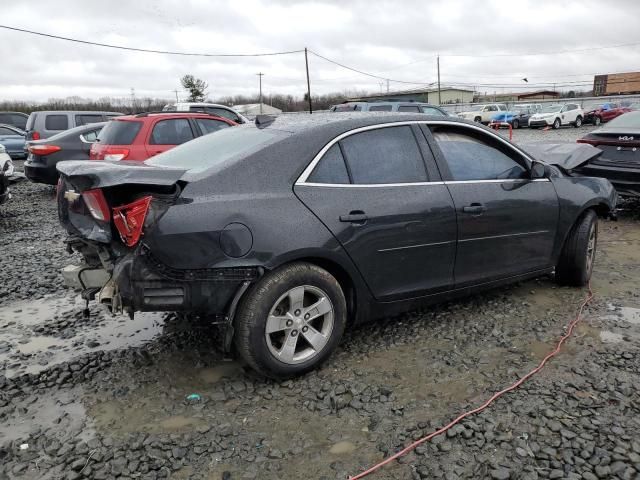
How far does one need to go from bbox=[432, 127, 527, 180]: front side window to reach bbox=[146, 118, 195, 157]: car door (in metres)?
5.90

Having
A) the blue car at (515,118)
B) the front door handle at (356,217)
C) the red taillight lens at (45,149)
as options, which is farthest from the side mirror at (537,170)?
the blue car at (515,118)

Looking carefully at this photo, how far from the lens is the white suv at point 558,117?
1296 inches

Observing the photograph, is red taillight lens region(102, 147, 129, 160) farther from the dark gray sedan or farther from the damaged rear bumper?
the damaged rear bumper

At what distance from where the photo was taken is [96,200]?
302 centimetres

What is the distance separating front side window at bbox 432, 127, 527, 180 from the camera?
3939 mm

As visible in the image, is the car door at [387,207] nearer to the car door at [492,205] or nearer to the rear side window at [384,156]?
the rear side window at [384,156]

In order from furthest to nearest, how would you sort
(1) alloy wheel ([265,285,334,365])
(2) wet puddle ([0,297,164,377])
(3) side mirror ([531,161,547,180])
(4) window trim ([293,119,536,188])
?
(3) side mirror ([531,161,547,180]) → (2) wet puddle ([0,297,164,377]) → (4) window trim ([293,119,536,188]) → (1) alloy wheel ([265,285,334,365])

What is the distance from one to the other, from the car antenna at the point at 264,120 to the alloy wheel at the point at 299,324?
1373 millimetres

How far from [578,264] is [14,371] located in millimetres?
4403

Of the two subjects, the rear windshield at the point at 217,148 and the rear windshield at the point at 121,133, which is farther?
the rear windshield at the point at 121,133

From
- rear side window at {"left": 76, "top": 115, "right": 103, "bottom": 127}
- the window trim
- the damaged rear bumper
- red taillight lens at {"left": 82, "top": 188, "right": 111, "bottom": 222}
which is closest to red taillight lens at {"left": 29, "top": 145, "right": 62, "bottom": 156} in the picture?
rear side window at {"left": 76, "top": 115, "right": 103, "bottom": 127}

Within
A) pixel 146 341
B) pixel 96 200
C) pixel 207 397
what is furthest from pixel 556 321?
pixel 96 200

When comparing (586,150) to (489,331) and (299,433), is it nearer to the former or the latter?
(489,331)

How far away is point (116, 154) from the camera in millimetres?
8664
